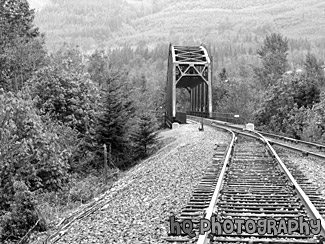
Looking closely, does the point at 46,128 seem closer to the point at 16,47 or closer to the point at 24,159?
the point at 24,159

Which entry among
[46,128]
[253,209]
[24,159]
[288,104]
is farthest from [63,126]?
[288,104]

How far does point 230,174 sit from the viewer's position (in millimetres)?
9977

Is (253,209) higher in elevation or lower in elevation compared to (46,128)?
higher

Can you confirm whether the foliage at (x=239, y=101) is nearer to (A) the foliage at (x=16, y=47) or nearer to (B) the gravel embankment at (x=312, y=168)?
(A) the foliage at (x=16, y=47)

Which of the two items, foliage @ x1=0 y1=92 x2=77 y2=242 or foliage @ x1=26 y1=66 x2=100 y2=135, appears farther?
foliage @ x1=26 y1=66 x2=100 y2=135

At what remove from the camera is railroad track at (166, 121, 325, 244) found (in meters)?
5.20

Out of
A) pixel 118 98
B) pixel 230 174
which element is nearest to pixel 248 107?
pixel 118 98

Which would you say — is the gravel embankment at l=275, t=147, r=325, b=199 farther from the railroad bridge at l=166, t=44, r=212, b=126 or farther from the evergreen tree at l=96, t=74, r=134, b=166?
the railroad bridge at l=166, t=44, r=212, b=126

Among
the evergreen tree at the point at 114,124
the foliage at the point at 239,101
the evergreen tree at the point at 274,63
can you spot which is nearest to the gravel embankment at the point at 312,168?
the evergreen tree at the point at 114,124

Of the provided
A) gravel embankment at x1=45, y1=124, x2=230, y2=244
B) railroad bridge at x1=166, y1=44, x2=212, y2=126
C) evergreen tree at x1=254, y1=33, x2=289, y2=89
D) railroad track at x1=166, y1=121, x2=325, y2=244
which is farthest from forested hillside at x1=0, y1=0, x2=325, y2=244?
evergreen tree at x1=254, y1=33, x2=289, y2=89

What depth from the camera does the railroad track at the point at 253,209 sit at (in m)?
5.20

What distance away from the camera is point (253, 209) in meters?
6.63

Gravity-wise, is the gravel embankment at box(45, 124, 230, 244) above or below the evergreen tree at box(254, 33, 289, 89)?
below

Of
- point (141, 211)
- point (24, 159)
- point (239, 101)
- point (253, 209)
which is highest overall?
point (253, 209)
